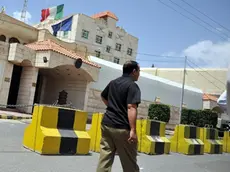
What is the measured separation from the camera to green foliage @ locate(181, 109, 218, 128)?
27844 millimetres

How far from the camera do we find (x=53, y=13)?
5031 cm

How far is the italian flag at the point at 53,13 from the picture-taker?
4828cm

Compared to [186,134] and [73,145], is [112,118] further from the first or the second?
[186,134]

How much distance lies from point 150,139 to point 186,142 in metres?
1.94

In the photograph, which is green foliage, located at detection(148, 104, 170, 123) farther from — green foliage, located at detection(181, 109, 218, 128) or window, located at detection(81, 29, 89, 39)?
window, located at detection(81, 29, 89, 39)

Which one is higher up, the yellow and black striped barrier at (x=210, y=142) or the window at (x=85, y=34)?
the window at (x=85, y=34)

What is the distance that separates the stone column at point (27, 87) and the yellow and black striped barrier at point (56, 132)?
12109 mm

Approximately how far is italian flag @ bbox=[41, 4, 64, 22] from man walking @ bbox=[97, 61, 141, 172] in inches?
1835

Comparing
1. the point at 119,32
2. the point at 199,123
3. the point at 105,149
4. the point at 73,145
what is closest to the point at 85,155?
the point at 73,145

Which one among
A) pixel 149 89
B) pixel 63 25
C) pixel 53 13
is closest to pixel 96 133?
pixel 149 89

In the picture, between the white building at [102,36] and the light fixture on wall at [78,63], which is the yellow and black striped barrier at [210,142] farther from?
the white building at [102,36]

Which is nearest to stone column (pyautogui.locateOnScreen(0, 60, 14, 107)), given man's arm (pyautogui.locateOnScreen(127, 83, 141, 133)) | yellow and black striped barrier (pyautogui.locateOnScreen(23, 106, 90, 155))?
yellow and black striped barrier (pyautogui.locateOnScreen(23, 106, 90, 155))

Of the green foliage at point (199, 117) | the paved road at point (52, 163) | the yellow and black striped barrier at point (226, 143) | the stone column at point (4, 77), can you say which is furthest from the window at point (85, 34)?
the paved road at point (52, 163)

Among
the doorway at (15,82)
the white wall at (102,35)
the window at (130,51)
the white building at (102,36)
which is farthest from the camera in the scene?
the window at (130,51)
